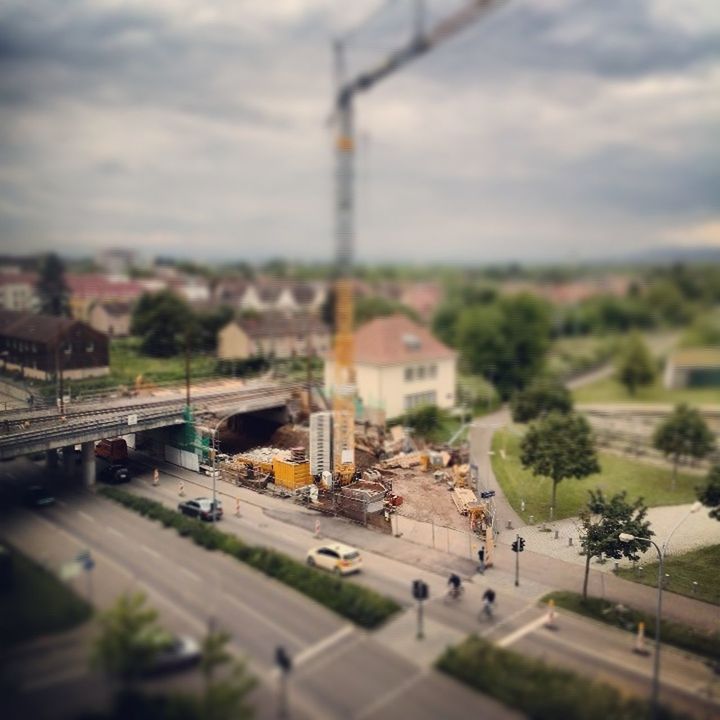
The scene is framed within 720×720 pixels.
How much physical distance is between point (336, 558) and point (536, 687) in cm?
224

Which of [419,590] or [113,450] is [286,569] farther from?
[113,450]

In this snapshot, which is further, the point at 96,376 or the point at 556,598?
the point at 96,376

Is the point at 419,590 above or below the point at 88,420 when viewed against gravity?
below

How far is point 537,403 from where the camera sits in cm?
1830

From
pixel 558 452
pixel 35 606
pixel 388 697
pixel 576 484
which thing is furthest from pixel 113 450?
pixel 576 484

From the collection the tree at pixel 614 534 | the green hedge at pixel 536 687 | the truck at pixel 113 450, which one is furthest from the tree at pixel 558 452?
the truck at pixel 113 450

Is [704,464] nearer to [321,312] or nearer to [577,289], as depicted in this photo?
[321,312]

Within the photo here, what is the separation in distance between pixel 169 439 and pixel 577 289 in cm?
3411

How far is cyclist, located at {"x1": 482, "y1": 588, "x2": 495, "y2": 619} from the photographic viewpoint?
707 cm

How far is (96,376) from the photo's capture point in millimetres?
9289

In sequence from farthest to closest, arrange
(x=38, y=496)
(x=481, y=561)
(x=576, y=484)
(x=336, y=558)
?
(x=576, y=484) → (x=481, y=561) → (x=336, y=558) → (x=38, y=496)

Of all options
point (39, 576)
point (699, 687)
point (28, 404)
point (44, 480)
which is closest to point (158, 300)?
point (28, 404)

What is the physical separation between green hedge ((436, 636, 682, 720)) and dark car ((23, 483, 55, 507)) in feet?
12.9

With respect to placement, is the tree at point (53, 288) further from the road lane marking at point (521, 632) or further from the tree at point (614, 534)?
the tree at point (614, 534)
